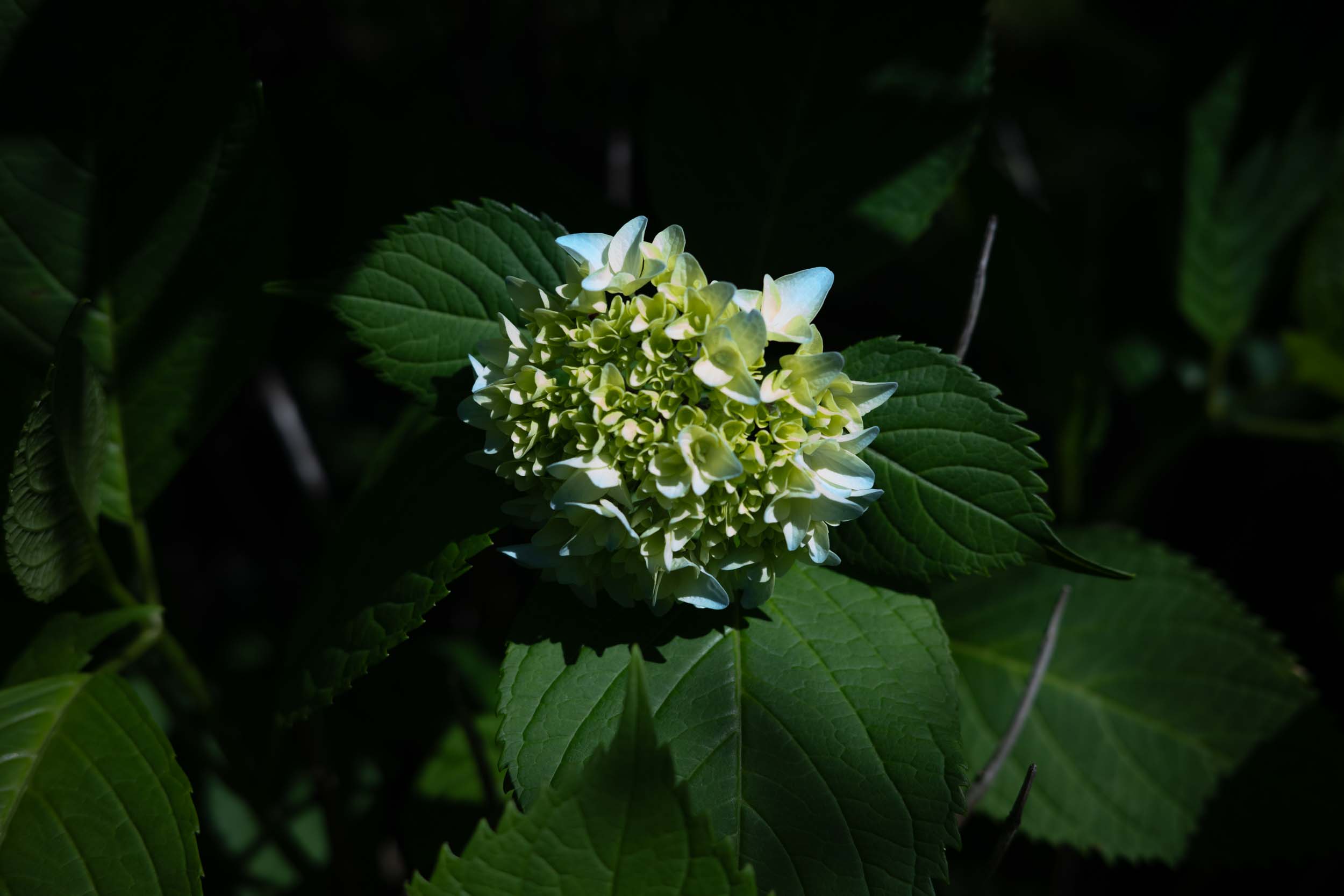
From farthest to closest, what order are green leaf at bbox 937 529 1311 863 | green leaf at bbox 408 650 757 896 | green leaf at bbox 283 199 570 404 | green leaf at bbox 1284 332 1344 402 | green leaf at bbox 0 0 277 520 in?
green leaf at bbox 1284 332 1344 402
green leaf at bbox 937 529 1311 863
green leaf at bbox 0 0 277 520
green leaf at bbox 283 199 570 404
green leaf at bbox 408 650 757 896

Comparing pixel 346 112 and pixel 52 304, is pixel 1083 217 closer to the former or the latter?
pixel 346 112

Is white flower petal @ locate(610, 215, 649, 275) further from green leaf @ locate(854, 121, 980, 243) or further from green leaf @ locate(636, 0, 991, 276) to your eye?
green leaf @ locate(854, 121, 980, 243)

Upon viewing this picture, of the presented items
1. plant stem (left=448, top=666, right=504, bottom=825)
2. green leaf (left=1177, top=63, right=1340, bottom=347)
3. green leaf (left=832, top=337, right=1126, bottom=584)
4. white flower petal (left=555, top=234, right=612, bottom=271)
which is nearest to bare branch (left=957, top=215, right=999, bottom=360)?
green leaf (left=832, top=337, right=1126, bottom=584)

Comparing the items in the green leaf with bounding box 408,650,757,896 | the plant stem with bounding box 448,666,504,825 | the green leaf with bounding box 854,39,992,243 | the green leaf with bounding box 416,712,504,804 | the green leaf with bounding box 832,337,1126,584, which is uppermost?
the green leaf with bounding box 854,39,992,243

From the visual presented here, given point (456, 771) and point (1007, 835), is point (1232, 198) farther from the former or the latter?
point (456, 771)

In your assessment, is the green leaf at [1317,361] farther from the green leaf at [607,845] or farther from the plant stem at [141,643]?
the plant stem at [141,643]

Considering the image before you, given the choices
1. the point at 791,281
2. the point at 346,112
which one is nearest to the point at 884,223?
the point at 791,281

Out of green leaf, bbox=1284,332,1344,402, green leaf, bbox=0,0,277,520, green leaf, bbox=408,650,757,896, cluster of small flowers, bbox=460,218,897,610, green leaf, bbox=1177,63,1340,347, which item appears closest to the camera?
green leaf, bbox=408,650,757,896

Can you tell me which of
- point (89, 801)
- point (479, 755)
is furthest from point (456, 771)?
point (89, 801)
